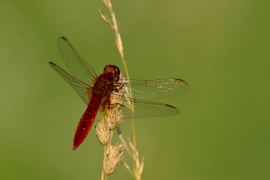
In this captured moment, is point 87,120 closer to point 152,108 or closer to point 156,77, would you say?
point 152,108

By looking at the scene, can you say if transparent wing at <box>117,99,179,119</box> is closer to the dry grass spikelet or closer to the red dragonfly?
the red dragonfly

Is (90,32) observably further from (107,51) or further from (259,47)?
(259,47)

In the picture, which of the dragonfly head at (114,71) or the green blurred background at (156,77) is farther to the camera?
the green blurred background at (156,77)

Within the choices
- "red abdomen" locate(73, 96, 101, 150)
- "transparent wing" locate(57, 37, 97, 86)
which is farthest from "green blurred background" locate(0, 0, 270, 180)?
"red abdomen" locate(73, 96, 101, 150)

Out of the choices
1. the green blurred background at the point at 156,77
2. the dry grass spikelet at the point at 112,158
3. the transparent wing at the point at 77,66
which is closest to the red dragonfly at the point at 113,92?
the transparent wing at the point at 77,66

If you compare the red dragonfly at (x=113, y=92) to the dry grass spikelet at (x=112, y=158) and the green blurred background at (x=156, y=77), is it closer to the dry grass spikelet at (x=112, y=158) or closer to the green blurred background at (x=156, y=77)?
the dry grass spikelet at (x=112, y=158)

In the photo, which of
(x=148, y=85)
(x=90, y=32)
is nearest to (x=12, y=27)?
(x=90, y=32)

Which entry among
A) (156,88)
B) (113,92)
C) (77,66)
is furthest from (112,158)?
(77,66)
